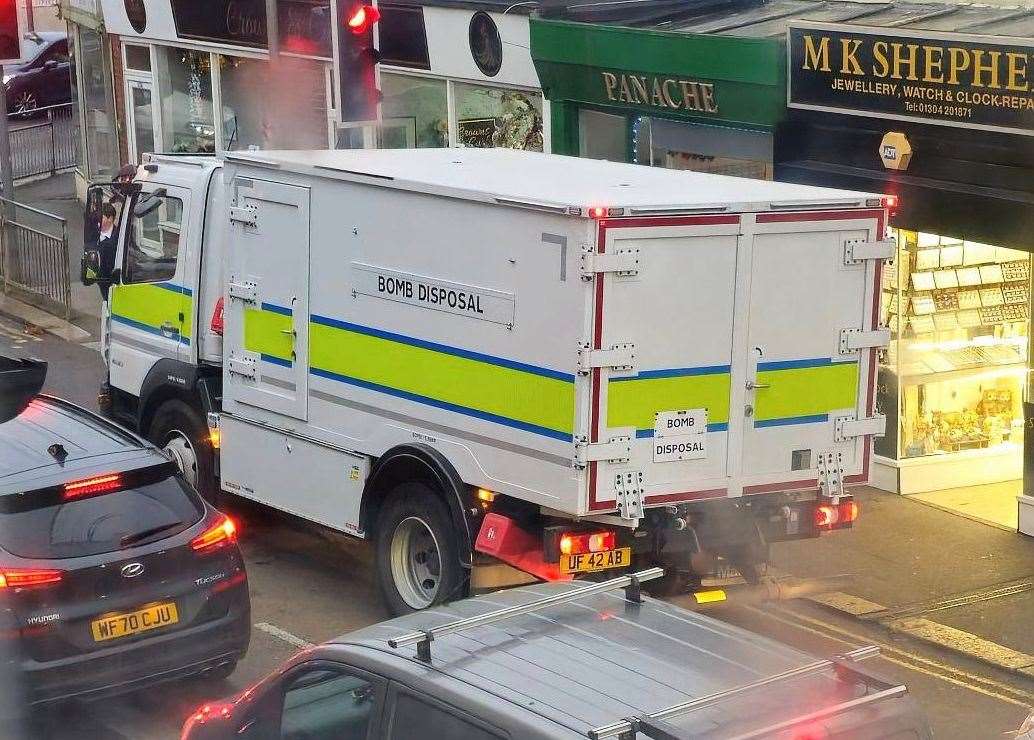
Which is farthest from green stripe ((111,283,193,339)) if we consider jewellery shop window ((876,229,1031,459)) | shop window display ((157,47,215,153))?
shop window display ((157,47,215,153))

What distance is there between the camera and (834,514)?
9.11 meters

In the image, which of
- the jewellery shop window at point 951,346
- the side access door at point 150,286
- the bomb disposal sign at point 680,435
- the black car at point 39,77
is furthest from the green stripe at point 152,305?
the black car at point 39,77

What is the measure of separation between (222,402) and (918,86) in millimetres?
5753

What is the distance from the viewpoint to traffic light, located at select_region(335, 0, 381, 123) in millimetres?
12734

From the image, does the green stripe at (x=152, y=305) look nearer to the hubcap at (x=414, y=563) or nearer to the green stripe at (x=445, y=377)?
the green stripe at (x=445, y=377)

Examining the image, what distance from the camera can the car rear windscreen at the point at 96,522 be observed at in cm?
734

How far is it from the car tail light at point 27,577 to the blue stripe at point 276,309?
10.4ft

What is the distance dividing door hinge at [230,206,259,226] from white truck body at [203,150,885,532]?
23 centimetres

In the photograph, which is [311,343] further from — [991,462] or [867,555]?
[991,462]

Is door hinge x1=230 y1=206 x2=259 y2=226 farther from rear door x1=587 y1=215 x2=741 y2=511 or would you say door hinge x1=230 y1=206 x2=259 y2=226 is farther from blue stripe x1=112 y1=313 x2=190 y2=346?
rear door x1=587 y1=215 x2=741 y2=511

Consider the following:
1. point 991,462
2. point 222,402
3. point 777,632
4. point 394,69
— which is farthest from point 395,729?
point 394,69

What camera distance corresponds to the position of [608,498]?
8.30 metres

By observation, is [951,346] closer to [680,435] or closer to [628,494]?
[680,435]

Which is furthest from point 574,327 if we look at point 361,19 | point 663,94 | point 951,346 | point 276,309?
point 663,94
